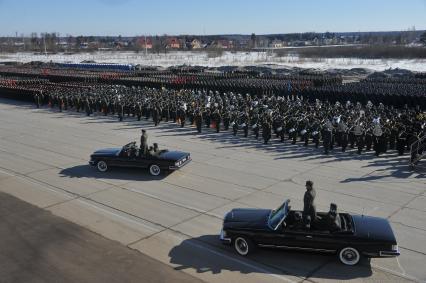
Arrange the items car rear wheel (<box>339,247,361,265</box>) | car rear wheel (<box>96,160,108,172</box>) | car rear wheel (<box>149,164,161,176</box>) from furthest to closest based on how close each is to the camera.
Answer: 1. car rear wheel (<box>96,160,108,172</box>)
2. car rear wheel (<box>149,164,161,176</box>)
3. car rear wheel (<box>339,247,361,265</box>)

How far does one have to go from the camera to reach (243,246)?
383 inches

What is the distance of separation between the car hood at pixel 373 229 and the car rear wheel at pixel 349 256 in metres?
0.33

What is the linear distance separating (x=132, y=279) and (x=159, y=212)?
3599mm

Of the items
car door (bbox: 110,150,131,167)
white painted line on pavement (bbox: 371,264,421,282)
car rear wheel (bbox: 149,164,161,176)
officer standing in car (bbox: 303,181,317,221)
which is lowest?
white painted line on pavement (bbox: 371,264,421,282)

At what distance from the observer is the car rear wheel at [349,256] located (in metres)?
9.10

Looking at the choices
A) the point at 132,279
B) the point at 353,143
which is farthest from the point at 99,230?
the point at 353,143

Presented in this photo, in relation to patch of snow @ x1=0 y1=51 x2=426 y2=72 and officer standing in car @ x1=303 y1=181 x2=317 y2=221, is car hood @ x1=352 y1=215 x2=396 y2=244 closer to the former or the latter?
officer standing in car @ x1=303 y1=181 x2=317 y2=221

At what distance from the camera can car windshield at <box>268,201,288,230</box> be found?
954 centimetres

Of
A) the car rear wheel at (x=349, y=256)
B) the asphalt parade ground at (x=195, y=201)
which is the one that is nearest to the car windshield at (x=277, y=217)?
the asphalt parade ground at (x=195, y=201)

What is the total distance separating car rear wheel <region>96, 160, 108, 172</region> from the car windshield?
25.9 feet

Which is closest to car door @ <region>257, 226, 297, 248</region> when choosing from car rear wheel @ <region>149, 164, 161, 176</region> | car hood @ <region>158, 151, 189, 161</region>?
car hood @ <region>158, 151, 189, 161</region>

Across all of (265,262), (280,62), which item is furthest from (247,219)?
(280,62)

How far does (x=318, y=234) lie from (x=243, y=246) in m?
1.55

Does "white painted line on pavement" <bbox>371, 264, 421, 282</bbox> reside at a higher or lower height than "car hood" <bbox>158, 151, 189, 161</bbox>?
lower
